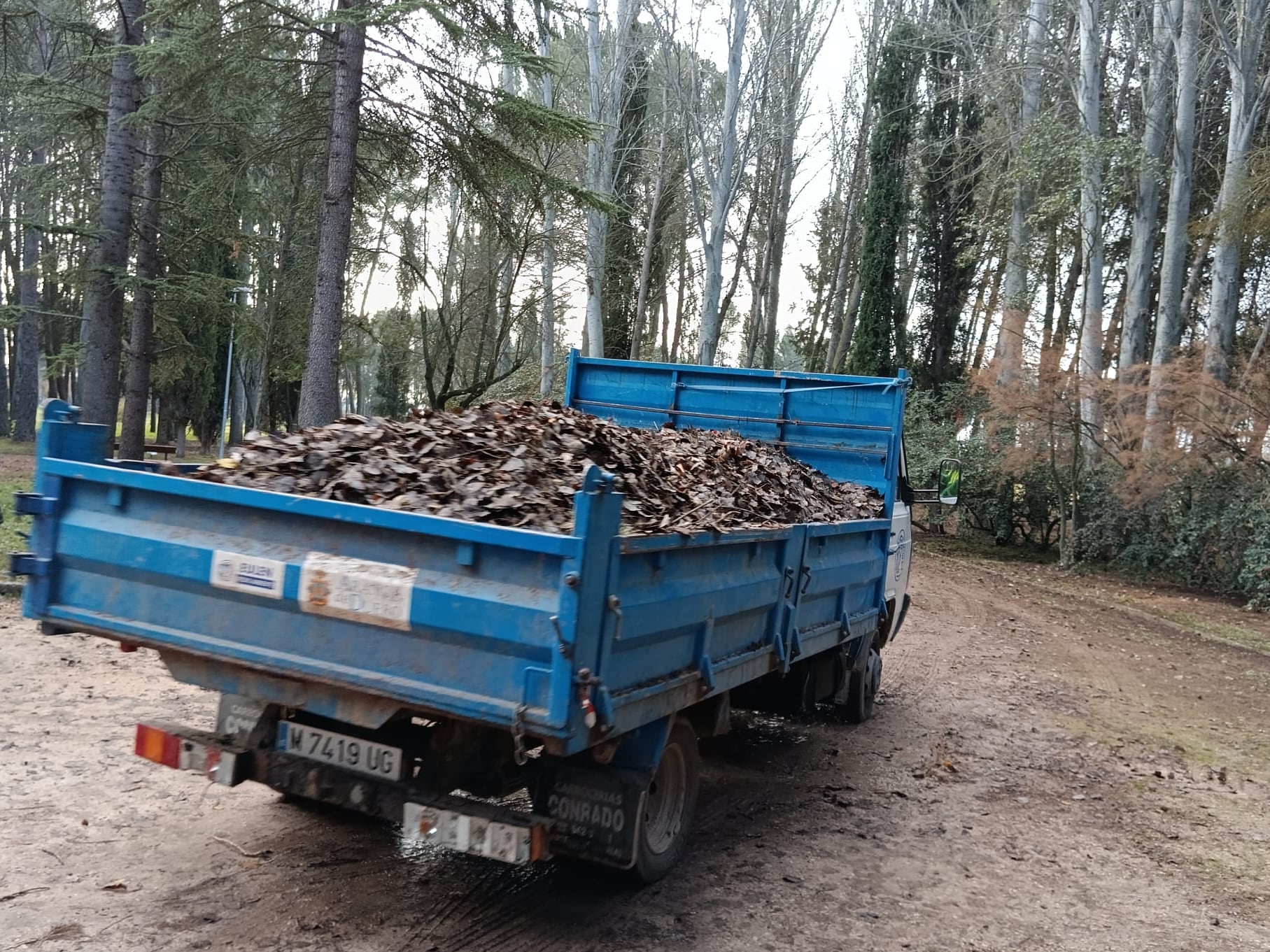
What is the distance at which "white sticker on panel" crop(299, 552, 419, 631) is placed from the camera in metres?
3.63

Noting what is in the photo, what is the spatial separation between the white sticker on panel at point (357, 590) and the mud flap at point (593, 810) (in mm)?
1006

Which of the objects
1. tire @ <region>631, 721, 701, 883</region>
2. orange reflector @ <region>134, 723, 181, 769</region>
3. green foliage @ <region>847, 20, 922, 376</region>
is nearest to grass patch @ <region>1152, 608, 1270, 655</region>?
tire @ <region>631, 721, 701, 883</region>

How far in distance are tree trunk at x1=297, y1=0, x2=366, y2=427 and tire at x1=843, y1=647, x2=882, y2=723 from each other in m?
6.74

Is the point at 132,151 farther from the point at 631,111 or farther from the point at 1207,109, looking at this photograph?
the point at 1207,109

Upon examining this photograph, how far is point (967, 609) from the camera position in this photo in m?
15.3

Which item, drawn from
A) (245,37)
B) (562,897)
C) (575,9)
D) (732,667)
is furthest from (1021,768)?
(245,37)

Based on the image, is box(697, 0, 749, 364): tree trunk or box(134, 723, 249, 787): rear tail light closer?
box(134, 723, 249, 787): rear tail light

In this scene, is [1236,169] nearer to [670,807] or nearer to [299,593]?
[670,807]

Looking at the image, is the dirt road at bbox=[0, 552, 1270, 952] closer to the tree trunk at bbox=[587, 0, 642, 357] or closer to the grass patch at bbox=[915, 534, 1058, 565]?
the grass patch at bbox=[915, 534, 1058, 565]

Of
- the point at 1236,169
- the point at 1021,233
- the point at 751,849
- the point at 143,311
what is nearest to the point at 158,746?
the point at 751,849

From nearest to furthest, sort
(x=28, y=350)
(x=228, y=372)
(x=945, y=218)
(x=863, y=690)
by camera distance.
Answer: (x=863, y=690)
(x=228, y=372)
(x=28, y=350)
(x=945, y=218)

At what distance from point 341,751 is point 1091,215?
22.3 m

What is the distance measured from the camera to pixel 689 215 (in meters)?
→ 33.8

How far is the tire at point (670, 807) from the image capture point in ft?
14.9
